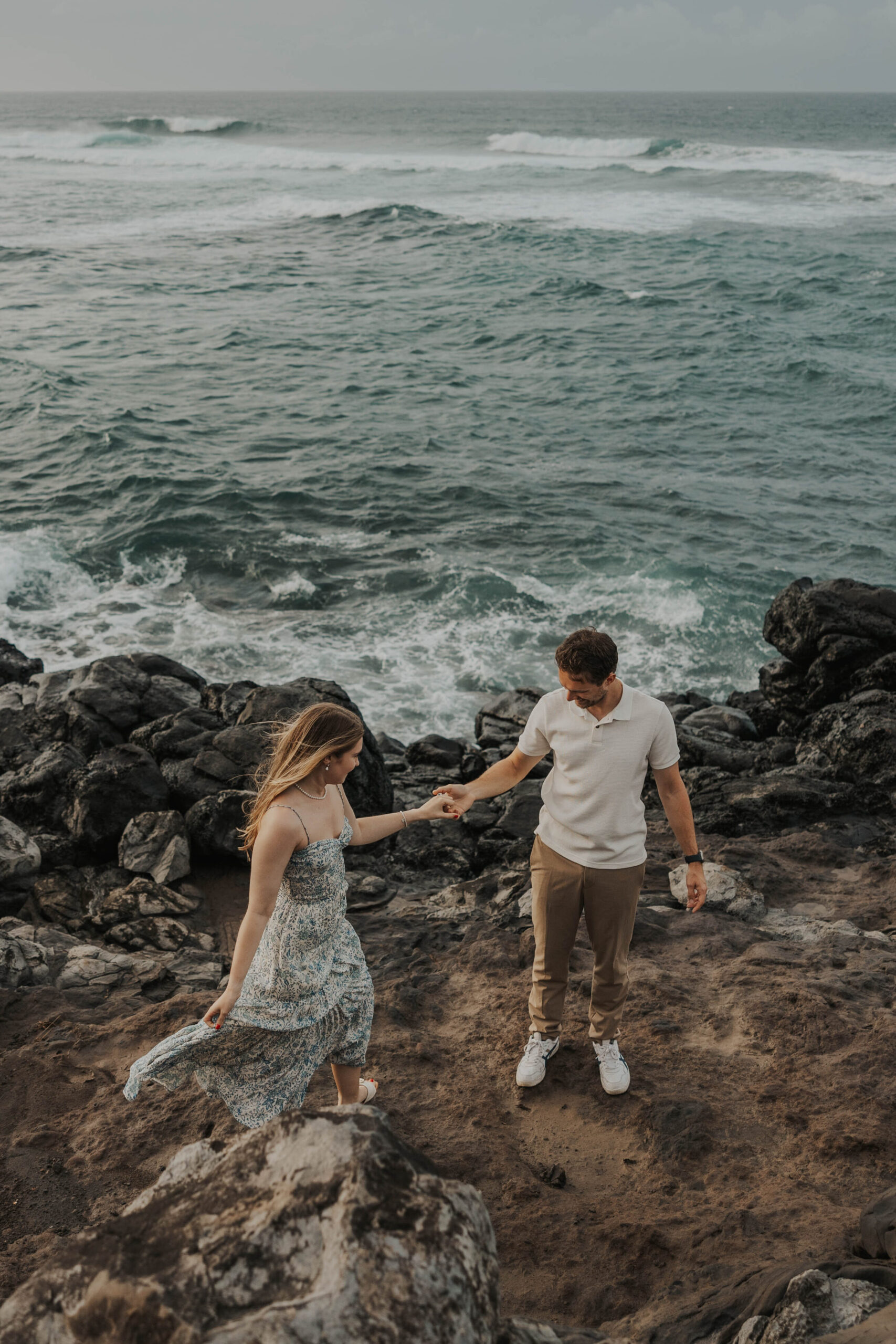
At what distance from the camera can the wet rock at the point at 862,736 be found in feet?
27.5

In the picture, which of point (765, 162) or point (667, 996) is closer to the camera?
point (667, 996)

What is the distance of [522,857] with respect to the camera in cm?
762

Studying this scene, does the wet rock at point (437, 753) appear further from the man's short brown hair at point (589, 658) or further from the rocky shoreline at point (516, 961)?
the man's short brown hair at point (589, 658)

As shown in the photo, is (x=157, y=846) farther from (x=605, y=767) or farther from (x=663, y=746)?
(x=663, y=746)

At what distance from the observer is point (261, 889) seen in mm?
3615

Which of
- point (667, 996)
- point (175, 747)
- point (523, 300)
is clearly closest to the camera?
point (667, 996)

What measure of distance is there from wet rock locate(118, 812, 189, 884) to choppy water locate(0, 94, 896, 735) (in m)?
4.33

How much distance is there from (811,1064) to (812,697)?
6453 mm

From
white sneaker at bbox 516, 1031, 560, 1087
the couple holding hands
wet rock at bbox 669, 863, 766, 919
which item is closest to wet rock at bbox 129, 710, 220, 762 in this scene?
wet rock at bbox 669, 863, 766, 919

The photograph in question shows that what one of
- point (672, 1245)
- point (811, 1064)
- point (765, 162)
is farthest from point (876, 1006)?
point (765, 162)

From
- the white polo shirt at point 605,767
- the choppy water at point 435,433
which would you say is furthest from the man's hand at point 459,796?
the choppy water at point 435,433

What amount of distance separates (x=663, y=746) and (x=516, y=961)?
2090 millimetres

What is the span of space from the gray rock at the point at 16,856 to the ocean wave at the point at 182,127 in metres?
106

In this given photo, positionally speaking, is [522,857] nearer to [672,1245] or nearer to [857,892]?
[857,892]
